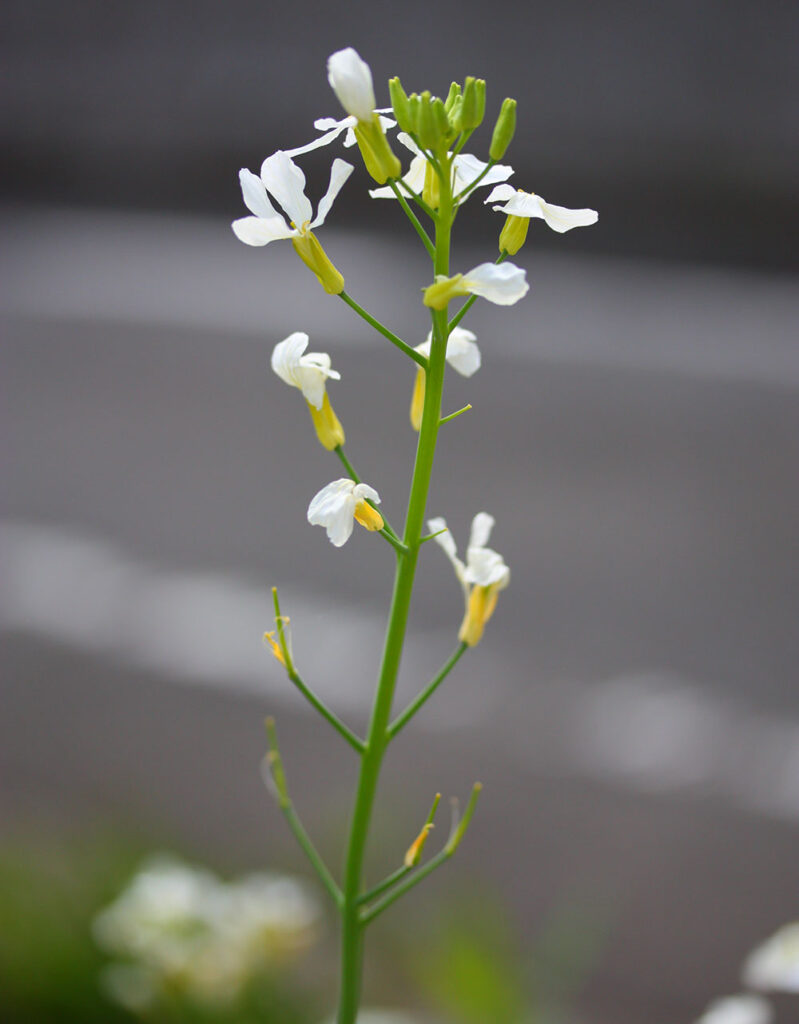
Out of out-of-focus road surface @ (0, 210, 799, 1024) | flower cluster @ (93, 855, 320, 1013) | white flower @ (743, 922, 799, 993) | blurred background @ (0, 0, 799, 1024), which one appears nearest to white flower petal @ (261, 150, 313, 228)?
white flower @ (743, 922, 799, 993)

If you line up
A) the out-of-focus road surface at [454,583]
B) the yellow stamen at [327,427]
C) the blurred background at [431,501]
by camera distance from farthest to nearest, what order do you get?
1. the out-of-focus road surface at [454,583]
2. the blurred background at [431,501]
3. the yellow stamen at [327,427]

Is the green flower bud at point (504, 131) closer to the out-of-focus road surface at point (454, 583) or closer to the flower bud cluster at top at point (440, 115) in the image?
the flower bud cluster at top at point (440, 115)

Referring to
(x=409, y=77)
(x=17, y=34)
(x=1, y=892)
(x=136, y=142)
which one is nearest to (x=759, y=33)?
(x=409, y=77)

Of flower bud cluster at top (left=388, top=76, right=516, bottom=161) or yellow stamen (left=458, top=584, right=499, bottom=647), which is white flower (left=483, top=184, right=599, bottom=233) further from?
yellow stamen (left=458, top=584, right=499, bottom=647)

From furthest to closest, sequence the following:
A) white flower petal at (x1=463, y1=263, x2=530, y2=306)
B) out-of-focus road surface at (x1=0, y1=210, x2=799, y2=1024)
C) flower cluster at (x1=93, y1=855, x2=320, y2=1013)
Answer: out-of-focus road surface at (x1=0, y1=210, x2=799, y2=1024) < flower cluster at (x1=93, y1=855, x2=320, y2=1013) < white flower petal at (x1=463, y1=263, x2=530, y2=306)

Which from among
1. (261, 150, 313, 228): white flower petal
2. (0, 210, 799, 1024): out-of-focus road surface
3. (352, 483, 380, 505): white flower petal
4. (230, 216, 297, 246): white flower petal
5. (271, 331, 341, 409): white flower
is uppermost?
(0, 210, 799, 1024): out-of-focus road surface

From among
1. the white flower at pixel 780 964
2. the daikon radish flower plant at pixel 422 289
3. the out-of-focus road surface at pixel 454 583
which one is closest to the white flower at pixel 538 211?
the daikon radish flower plant at pixel 422 289
